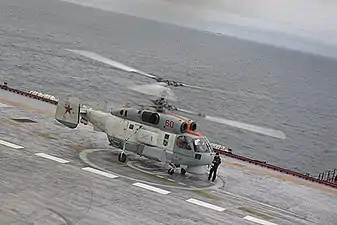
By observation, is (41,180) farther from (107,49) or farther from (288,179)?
(107,49)

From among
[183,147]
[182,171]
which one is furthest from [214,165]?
[183,147]

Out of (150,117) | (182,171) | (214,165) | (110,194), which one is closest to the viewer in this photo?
(110,194)

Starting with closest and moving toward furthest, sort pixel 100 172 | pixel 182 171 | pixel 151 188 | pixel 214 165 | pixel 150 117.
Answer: pixel 151 188 → pixel 100 172 → pixel 150 117 → pixel 214 165 → pixel 182 171

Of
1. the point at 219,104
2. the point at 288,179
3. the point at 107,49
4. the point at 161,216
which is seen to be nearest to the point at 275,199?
the point at 288,179

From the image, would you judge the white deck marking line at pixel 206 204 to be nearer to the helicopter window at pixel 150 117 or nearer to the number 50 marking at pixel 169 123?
the number 50 marking at pixel 169 123

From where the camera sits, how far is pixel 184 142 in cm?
2011

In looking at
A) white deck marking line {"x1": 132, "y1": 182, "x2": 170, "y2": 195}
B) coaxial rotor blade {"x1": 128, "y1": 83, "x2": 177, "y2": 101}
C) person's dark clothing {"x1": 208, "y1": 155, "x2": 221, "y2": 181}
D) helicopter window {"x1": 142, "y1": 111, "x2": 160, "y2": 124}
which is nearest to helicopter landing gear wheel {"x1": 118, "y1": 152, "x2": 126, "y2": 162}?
helicopter window {"x1": 142, "y1": 111, "x2": 160, "y2": 124}

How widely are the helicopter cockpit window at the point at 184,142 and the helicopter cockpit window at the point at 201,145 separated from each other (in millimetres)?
194

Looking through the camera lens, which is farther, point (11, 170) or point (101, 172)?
point (101, 172)

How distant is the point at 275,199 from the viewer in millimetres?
20641

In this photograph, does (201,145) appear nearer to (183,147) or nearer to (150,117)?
(183,147)

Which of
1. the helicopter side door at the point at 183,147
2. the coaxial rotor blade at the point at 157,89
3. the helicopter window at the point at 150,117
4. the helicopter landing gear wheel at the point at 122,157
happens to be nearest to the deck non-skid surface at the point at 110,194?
the helicopter landing gear wheel at the point at 122,157

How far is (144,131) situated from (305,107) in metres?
76.8

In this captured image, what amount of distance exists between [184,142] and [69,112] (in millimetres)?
5383
